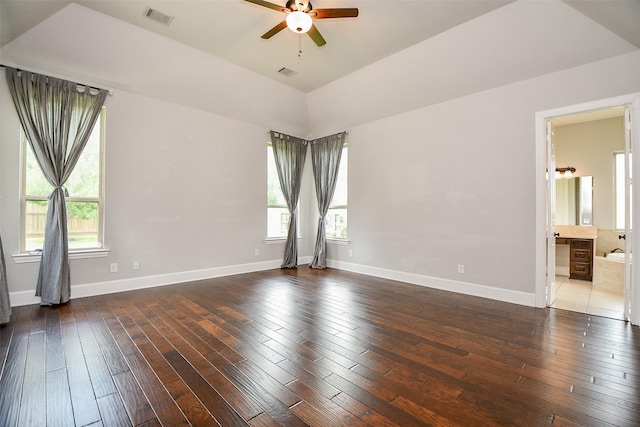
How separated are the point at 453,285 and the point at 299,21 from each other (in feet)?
13.0

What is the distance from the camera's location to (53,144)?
11.5 feet

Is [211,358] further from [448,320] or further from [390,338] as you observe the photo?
[448,320]

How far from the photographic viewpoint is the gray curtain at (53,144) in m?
3.38

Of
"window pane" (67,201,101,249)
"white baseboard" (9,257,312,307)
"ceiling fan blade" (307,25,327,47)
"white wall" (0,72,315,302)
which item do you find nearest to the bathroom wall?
"ceiling fan blade" (307,25,327,47)

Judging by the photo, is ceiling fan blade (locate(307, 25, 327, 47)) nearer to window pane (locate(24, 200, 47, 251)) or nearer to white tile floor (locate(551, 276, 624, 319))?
window pane (locate(24, 200, 47, 251))

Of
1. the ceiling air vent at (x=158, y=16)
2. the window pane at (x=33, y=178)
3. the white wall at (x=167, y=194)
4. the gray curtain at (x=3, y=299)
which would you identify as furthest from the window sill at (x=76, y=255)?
the ceiling air vent at (x=158, y=16)

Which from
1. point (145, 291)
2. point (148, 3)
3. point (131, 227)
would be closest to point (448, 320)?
point (145, 291)

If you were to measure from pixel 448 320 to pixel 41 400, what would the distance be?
11.1ft

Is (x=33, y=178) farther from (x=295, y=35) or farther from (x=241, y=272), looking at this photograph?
(x=295, y=35)

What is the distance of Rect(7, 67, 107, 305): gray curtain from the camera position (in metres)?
3.38

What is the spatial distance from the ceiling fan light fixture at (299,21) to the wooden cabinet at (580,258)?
584cm

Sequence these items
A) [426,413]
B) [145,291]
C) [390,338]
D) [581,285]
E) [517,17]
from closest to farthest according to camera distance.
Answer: [426,413] → [390,338] → [517,17] → [145,291] → [581,285]

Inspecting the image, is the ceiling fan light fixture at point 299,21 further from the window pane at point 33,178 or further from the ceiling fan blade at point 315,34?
the window pane at point 33,178

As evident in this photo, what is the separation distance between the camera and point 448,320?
10.3ft
